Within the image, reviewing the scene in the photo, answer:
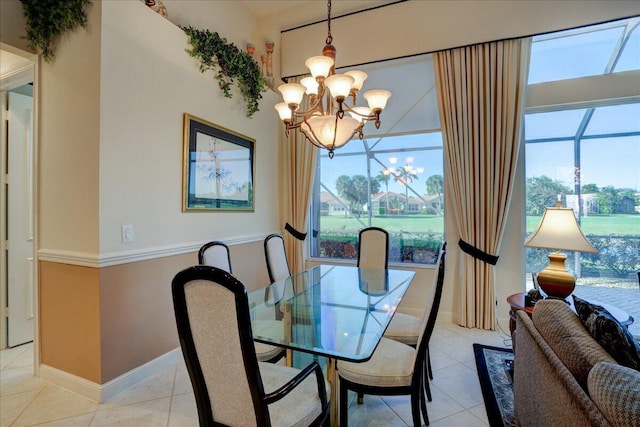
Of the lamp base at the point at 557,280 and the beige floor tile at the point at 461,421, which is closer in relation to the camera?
the beige floor tile at the point at 461,421

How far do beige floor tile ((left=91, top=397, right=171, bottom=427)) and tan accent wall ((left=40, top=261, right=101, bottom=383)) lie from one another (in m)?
0.26

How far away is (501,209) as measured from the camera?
3248mm

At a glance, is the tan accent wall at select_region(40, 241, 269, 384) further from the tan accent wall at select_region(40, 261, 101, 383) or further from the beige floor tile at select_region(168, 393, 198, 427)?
the beige floor tile at select_region(168, 393, 198, 427)

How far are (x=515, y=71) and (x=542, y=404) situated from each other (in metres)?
3.14

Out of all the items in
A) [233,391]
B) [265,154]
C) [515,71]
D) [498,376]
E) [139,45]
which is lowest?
[498,376]

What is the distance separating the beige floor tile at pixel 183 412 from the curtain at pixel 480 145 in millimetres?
2802

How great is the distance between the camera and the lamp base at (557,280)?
216 centimetres

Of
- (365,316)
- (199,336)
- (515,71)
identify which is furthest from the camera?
(515,71)

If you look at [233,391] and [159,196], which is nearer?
[233,391]

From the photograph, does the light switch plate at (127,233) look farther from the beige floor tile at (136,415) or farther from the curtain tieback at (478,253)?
the curtain tieback at (478,253)

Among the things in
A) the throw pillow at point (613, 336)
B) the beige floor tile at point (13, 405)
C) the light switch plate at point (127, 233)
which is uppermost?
the light switch plate at point (127, 233)

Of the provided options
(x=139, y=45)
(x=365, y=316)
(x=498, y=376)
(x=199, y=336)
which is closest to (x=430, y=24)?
(x=139, y=45)

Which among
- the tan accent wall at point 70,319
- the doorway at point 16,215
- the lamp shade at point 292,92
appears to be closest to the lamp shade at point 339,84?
the lamp shade at point 292,92

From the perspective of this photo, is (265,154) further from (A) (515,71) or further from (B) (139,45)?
(A) (515,71)
